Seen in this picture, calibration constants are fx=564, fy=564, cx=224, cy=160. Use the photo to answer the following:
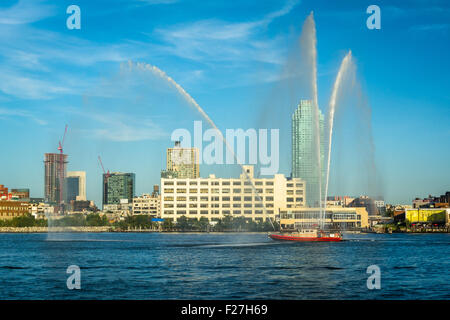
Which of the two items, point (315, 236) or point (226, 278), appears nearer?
point (226, 278)

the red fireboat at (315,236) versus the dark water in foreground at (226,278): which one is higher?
the dark water in foreground at (226,278)

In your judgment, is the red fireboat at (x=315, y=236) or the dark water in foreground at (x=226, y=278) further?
the red fireboat at (x=315, y=236)

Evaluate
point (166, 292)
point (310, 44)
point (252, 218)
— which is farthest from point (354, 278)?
point (252, 218)

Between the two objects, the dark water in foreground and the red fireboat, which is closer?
the dark water in foreground

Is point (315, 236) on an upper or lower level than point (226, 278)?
lower

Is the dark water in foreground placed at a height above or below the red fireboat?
above

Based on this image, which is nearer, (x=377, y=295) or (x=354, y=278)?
(x=377, y=295)

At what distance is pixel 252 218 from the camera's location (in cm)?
19688

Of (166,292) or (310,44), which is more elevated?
(310,44)

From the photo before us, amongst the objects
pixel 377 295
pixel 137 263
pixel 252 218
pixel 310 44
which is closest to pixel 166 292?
pixel 377 295
